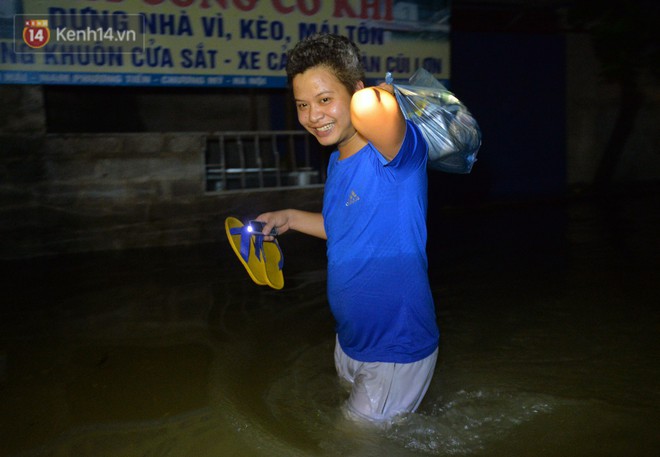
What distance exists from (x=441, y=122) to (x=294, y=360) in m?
2.10

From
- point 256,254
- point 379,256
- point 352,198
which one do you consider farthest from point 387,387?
point 256,254

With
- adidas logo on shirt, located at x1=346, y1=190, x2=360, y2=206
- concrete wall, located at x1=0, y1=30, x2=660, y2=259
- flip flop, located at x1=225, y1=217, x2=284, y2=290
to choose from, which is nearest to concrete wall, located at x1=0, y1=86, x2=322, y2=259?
concrete wall, located at x1=0, y1=30, x2=660, y2=259

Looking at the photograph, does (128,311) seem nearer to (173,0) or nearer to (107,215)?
(107,215)

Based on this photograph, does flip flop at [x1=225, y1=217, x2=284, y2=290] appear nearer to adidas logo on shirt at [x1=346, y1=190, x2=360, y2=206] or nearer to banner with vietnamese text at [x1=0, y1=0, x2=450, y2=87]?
adidas logo on shirt at [x1=346, y1=190, x2=360, y2=206]

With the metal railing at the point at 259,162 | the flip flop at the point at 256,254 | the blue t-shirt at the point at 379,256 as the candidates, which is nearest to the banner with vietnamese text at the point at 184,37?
the metal railing at the point at 259,162

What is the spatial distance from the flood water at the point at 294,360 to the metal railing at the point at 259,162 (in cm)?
170

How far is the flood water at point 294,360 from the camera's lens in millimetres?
2709

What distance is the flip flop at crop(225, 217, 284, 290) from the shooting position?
106 inches

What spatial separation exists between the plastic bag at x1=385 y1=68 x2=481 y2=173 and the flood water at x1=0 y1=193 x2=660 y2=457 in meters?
1.09

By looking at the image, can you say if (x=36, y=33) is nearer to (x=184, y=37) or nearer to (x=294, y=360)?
(x=184, y=37)

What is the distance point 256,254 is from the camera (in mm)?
2807

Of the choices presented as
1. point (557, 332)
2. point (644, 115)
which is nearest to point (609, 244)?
point (557, 332)

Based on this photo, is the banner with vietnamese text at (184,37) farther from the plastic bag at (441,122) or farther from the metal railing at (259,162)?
the plastic bag at (441,122)

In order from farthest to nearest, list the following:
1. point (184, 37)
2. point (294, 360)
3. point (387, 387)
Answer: point (184, 37)
point (294, 360)
point (387, 387)
